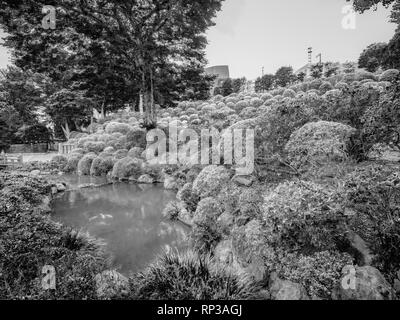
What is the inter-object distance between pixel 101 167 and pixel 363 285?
14.1 meters

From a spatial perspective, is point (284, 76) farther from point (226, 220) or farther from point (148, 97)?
point (226, 220)

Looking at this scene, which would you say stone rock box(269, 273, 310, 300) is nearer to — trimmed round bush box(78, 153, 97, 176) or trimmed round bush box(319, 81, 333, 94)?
trimmed round bush box(78, 153, 97, 176)

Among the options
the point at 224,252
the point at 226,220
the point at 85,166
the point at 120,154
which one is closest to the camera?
the point at 224,252

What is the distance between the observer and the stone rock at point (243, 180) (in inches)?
269

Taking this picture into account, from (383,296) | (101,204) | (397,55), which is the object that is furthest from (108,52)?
(383,296)

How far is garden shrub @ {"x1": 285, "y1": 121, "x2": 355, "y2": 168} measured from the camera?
15.6ft

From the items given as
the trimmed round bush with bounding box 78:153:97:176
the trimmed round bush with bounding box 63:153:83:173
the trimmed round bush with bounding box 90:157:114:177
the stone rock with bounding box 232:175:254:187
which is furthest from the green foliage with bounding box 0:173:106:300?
the trimmed round bush with bounding box 63:153:83:173

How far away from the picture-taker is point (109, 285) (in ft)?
11.8

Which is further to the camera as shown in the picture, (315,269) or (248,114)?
(248,114)

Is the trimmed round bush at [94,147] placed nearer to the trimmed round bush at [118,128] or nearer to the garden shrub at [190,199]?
the trimmed round bush at [118,128]

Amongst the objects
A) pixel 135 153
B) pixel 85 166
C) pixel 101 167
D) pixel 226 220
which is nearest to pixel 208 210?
pixel 226 220

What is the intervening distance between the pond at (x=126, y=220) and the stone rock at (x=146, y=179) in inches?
28.7

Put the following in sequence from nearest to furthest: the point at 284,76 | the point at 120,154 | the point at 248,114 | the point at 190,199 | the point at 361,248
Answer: the point at 361,248 → the point at 190,199 → the point at 248,114 → the point at 120,154 → the point at 284,76

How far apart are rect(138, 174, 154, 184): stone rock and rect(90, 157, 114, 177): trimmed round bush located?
3125mm
